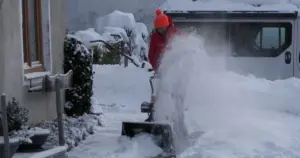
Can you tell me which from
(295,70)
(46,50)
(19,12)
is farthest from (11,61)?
(295,70)

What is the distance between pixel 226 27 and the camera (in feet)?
34.0

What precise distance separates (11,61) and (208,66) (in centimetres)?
295

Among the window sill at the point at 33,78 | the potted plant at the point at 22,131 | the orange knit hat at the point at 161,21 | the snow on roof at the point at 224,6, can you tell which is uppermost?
the snow on roof at the point at 224,6

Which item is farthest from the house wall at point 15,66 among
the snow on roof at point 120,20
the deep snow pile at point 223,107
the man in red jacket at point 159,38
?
the snow on roof at point 120,20

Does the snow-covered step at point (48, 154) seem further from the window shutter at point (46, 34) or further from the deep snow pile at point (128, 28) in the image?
the deep snow pile at point (128, 28)

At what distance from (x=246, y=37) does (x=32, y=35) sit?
4183 millimetres

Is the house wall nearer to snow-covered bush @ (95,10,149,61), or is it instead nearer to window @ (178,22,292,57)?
window @ (178,22,292,57)

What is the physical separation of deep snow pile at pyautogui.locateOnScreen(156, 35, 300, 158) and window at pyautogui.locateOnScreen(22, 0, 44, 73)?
69.5 inches

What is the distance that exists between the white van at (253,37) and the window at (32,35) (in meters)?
2.87

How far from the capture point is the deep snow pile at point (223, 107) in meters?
7.19

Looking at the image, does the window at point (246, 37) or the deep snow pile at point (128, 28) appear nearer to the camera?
the window at point (246, 37)

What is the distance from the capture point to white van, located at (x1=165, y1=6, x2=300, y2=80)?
10250mm

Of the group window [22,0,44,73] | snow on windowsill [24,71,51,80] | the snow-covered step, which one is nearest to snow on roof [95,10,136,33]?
window [22,0,44,73]

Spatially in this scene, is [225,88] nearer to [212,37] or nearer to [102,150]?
[212,37]
